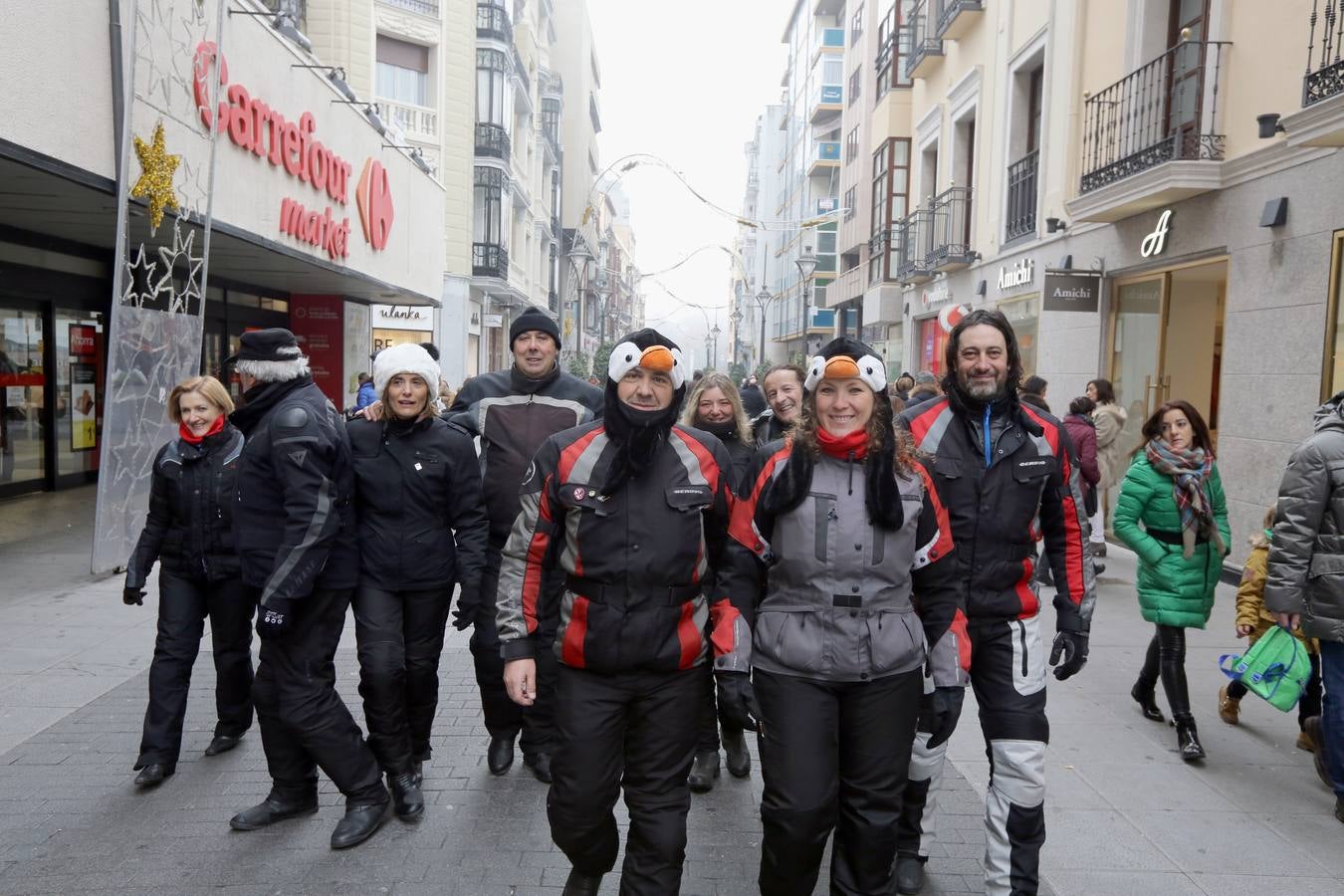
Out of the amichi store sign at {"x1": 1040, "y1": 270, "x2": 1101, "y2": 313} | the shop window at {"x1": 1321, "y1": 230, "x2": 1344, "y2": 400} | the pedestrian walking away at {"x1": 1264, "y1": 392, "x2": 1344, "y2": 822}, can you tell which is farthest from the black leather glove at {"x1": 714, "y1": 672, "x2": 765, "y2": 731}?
the amichi store sign at {"x1": 1040, "y1": 270, "x2": 1101, "y2": 313}

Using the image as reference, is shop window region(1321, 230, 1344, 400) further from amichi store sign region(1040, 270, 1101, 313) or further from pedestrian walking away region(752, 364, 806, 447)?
pedestrian walking away region(752, 364, 806, 447)

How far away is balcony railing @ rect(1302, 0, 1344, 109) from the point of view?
7480 millimetres

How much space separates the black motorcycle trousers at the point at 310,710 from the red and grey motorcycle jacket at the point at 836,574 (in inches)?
69.7

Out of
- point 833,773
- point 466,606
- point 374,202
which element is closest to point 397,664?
point 466,606

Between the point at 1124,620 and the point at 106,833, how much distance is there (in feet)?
23.9

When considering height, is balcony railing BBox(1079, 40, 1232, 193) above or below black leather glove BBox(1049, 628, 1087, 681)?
above

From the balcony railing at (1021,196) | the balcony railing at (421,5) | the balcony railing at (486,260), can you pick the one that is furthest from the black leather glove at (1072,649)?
the balcony railing at (486,260)

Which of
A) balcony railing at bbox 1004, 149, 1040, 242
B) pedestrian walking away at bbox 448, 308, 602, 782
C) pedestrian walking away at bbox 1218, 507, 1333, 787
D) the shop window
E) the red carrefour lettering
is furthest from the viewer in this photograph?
the red carrefour lettering

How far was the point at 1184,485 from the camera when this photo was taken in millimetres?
5238

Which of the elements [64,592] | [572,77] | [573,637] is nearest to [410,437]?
[573,637]

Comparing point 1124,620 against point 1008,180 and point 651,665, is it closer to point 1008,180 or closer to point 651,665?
point 651,665

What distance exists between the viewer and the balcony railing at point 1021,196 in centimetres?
1488

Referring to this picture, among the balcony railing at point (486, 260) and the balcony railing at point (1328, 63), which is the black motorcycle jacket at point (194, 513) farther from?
the balcony railing at point (486, 260)

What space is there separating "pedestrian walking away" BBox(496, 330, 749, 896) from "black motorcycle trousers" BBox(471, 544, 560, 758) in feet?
4.00
